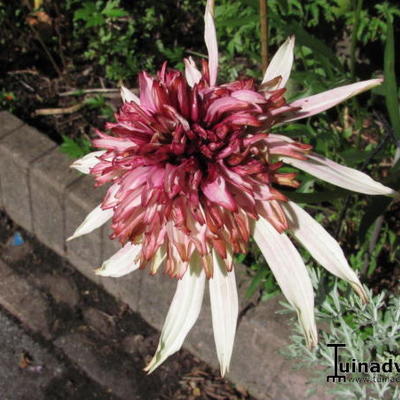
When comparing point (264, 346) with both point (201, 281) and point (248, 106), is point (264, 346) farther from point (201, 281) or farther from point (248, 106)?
point (248, 106)

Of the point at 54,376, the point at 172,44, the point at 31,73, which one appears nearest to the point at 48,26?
the point at 31,73

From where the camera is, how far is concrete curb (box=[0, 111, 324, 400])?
164 centimetres

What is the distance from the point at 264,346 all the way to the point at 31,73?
1454 mm

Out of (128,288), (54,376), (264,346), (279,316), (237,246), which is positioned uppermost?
(237,246)

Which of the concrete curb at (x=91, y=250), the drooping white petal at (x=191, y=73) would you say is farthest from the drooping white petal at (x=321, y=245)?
the concrete curb at (x=91, y=250)

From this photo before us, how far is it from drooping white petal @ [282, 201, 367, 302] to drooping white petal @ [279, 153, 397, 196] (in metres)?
0.07

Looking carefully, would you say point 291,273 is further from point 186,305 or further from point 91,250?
point 91,250

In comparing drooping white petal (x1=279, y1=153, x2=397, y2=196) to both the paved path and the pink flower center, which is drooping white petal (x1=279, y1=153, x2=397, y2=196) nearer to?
the pink flower center

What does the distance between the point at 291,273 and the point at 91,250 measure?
1257 millimetres

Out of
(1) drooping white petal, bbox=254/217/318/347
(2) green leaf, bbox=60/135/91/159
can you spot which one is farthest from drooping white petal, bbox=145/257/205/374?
(2) green leaf, bbox=60/135/91/159

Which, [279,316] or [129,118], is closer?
[129,118]

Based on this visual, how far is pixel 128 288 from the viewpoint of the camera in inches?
79.2

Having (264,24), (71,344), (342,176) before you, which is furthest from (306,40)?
(71,344)

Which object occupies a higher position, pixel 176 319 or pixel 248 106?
pixel 248 106
